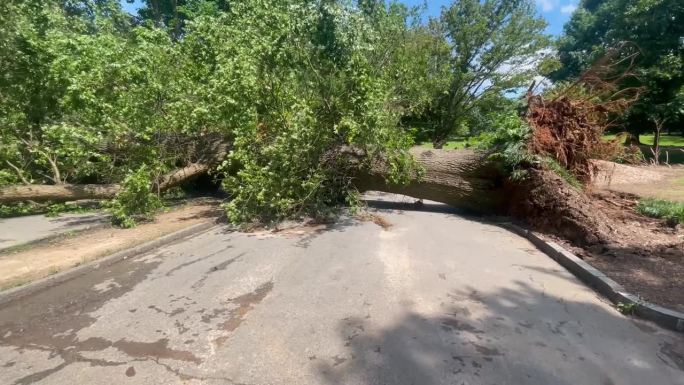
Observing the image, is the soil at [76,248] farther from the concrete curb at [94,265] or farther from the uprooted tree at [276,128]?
the uprooted tree at [276,128]

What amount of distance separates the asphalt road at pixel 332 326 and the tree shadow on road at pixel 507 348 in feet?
0.05

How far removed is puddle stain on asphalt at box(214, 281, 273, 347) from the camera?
3506mm

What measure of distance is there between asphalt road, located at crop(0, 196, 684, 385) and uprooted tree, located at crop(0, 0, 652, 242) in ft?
7.83

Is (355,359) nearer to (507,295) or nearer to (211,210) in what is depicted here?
(507,295)

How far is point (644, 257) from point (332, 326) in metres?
4.58

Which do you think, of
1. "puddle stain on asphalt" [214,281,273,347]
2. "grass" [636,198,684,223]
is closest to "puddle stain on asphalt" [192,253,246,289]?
"puddle stain on asphalt" [214,281,273,347]

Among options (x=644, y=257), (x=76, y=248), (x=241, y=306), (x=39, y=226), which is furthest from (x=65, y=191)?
(x=644, y=257)

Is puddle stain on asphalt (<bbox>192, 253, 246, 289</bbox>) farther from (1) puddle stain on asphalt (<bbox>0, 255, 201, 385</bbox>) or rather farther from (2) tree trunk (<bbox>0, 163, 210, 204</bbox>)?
(2) tree trunk (<bbox>0, 163, 210, 204</bbox>)

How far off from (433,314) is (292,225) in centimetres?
438

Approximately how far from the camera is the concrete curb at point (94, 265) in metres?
4.36

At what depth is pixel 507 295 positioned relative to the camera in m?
4.21

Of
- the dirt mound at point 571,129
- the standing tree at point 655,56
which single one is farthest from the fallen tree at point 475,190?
the standing tree at point 655,56

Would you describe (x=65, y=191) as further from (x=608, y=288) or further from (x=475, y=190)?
(x=608, y=288)

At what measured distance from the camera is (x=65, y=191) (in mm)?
8898
